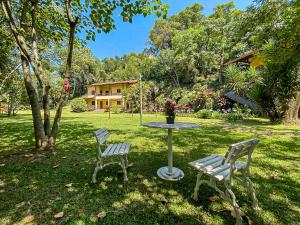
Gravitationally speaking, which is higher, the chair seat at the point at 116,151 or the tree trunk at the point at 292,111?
the tree trunk at the point at 292,111

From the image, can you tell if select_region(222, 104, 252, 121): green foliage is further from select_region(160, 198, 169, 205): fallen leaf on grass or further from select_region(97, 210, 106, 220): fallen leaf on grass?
select_region(97, 210, 106, 220): fallen leaf on grass

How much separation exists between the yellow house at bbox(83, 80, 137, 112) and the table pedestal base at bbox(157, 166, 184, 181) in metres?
26.8

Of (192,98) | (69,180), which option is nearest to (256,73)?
(192,98)

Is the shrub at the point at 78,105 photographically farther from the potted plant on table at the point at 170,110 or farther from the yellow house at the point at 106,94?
the potted plant on table at the point at 170,110

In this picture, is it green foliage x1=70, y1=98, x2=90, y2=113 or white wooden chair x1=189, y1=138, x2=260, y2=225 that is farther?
green foliage x1=70, y1=98, x2=90, y2=113

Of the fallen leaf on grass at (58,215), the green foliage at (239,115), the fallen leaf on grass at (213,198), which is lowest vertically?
the fallen leaf on grass at (58,215)

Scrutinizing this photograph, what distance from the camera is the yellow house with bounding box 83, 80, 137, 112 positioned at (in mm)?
30325

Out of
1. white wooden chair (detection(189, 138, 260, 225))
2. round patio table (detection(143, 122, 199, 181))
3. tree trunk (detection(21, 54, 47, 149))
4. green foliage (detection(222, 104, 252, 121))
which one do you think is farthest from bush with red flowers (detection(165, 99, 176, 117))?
green foliage (detection(222, 104, 252, 121))

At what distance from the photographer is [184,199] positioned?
2371 millimetres

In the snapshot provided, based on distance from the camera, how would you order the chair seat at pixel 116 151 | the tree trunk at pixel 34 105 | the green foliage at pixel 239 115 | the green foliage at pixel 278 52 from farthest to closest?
the green foliage at pixel 239 115 → the green foliage at pixel 278 52 → the tree trunk at pixel 34 105 → the chair seat at pixel 116 151

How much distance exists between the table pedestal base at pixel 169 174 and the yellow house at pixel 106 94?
26816 millimetres

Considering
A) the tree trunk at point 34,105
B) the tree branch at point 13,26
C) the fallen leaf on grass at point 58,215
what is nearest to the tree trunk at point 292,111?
the fallen leaf on grass at point 58,215

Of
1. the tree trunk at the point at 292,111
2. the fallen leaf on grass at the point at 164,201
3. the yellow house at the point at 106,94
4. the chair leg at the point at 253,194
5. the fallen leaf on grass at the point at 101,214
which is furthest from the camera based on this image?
the yellow house at the point at 106,94

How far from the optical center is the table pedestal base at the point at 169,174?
2975 millimetres
